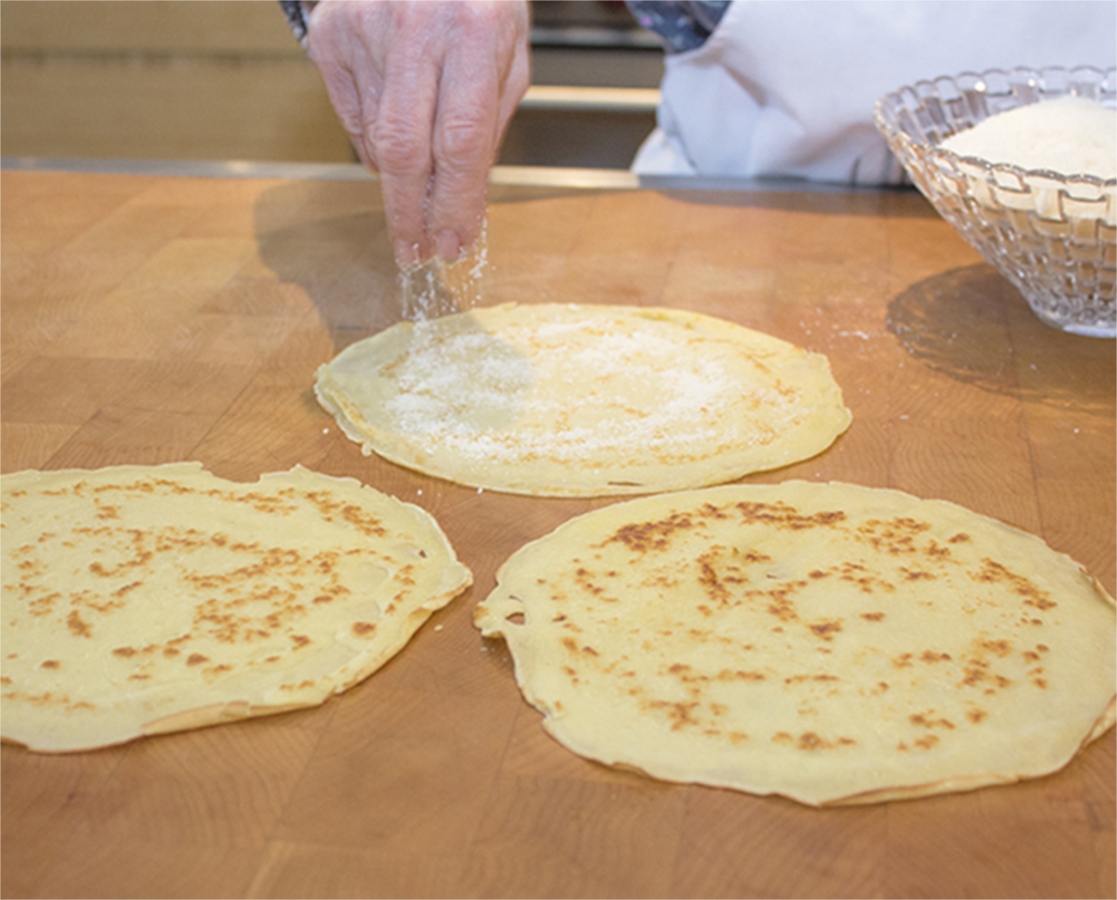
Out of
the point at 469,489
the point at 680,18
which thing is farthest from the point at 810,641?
the point at 680,18

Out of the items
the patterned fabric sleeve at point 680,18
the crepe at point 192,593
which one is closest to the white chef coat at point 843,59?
the patterned fabric sleeve at point 680,18

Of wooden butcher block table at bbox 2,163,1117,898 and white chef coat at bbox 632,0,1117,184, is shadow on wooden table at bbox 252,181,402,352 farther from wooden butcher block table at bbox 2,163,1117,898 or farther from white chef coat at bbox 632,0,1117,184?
white chef coat at bbox 632,0,1117,184

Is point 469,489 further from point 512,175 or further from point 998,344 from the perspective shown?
point 512,175

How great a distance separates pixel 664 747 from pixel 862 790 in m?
0.15

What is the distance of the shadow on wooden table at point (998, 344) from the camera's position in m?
1.41

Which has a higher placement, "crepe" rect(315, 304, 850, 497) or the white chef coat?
the white chef coat

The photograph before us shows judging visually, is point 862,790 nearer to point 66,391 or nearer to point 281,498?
point 281,498

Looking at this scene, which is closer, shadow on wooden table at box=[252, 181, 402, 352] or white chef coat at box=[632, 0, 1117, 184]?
shadow on wooden table at box=[252, 181, 402, 352]

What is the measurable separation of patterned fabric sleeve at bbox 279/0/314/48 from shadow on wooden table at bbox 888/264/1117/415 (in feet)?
3.38

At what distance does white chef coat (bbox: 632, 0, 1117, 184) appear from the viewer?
1902mm

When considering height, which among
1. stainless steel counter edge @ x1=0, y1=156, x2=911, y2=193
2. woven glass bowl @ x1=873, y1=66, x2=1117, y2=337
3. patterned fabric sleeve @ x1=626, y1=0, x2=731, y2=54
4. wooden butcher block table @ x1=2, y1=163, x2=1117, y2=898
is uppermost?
patterned fabric sleeve @ x1=626, y1=0, x2=731, y2=54

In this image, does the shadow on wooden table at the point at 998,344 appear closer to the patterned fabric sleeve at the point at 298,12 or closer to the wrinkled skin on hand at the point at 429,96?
the wrinkled skin on hand at the point at 429,96

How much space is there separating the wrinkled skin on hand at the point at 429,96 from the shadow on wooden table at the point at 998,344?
0.65 meters

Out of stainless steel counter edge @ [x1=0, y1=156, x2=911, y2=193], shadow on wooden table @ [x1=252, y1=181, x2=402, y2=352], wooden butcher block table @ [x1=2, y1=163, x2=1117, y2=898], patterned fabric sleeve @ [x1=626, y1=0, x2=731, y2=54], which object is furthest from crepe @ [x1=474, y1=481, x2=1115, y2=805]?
patterned fabric sleeve @ [x1=626, y1=0, x2=731, y2=54]
